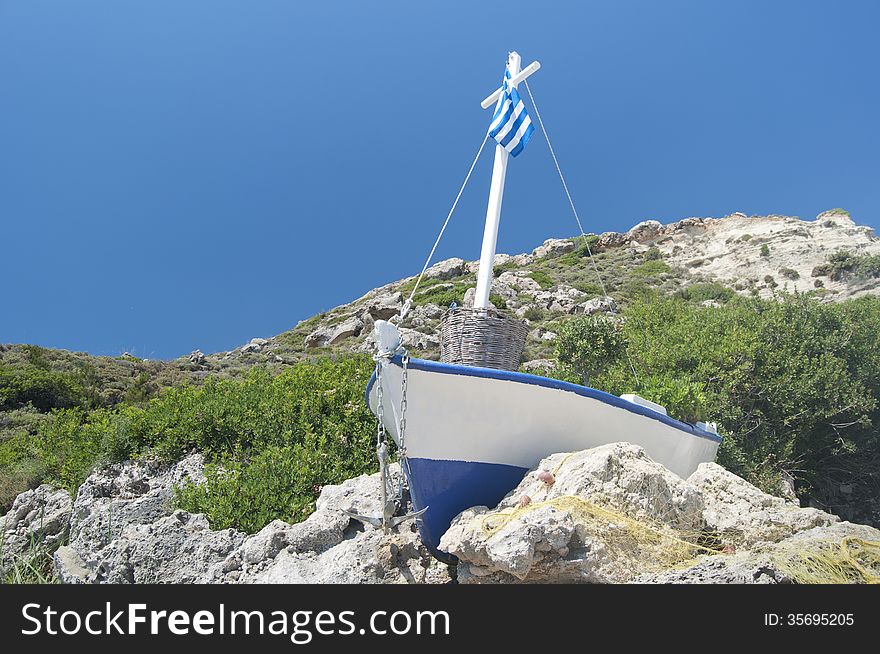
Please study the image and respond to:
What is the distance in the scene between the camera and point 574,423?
5.58m

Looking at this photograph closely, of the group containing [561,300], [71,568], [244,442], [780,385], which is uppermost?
[561,300]

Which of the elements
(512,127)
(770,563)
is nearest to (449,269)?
(512,127)

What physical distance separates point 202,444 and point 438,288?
32.1m

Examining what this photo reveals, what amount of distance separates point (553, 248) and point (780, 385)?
45880 mm

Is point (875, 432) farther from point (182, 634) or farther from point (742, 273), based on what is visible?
point (742, 273)

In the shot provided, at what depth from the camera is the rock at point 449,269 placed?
4725 centimetres

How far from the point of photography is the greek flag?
279 inches

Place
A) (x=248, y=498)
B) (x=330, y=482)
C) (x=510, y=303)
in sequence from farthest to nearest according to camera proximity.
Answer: (x=510, y=303) → (x=330, y=482) → (x=248, y=498)

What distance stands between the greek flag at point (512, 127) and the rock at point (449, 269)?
39.6 meters

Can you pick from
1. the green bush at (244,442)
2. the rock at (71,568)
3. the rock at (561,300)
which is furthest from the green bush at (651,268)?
the rock at (71,568)

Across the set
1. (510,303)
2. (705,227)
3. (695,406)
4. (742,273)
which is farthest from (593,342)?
(705,227)

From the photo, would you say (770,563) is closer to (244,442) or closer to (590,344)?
(590,344)

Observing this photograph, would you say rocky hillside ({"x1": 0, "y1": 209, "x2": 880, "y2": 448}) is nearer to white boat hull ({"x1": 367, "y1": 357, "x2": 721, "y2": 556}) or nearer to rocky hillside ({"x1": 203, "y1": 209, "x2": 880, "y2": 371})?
rocky hillside ({"x1": 203, "y1": 209, "x2": 880, "y2": 371})

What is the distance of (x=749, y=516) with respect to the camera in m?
5.33
